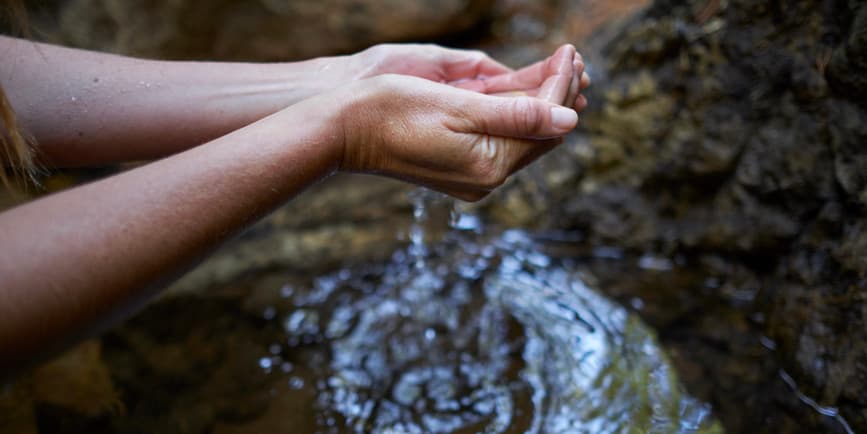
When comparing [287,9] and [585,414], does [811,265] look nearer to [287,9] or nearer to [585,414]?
[585,414]

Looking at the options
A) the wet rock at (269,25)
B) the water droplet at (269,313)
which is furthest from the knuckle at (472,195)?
the wet rock at (269,25)

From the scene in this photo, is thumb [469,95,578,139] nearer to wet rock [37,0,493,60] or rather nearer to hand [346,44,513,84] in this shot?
hand [346,44,513,84]

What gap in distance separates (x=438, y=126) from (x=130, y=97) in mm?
751

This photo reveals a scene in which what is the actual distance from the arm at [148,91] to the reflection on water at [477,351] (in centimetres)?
74

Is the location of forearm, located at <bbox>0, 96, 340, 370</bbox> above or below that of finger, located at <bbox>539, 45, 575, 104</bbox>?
below

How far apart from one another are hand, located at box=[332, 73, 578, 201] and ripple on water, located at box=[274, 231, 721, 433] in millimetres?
639

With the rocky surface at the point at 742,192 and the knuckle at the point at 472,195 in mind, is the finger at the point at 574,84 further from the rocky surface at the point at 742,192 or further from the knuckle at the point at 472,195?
the rocky surface at the point at 742,192

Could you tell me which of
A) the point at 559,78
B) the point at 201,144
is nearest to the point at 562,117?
the point at 559,78

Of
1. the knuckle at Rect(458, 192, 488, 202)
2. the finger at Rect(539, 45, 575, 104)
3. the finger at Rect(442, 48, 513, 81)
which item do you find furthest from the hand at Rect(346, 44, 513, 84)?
the knuckle at Rect(458, 192, 488, 202)

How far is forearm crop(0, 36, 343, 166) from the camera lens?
132 cm

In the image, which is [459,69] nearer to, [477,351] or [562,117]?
[562,117]

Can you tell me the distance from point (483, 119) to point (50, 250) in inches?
31.7

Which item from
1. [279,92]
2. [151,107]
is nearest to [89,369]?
[151,107]

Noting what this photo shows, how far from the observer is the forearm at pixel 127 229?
0.83 m
